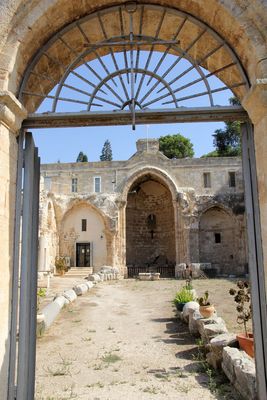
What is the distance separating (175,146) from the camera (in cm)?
5662

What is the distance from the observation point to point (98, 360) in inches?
300

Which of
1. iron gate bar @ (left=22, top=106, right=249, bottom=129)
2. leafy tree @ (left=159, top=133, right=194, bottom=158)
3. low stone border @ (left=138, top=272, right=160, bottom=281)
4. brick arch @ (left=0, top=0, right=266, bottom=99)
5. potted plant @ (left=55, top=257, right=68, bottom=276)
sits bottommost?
low stone border @ (left=138, top=272, right=160, bottom=281)

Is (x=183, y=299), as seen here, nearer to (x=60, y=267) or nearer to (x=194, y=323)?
(x=194, y=323)

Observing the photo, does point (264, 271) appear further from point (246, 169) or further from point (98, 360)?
point (98, 360)

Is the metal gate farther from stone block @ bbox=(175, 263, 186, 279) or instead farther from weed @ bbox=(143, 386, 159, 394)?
stone block @ bbox=(175, 263, 186, 279)

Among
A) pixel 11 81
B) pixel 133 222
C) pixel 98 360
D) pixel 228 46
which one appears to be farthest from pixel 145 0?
pixel 133 222

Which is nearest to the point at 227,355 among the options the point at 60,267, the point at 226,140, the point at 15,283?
the point at 15,283

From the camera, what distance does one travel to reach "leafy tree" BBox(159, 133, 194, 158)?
56250 mm

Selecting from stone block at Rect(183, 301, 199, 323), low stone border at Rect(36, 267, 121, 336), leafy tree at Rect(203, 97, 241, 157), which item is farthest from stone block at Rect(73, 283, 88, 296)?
leafy tree at Rect(203, 97, 241, 157)

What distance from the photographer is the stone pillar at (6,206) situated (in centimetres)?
392

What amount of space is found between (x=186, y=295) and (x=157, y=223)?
24.8 metres

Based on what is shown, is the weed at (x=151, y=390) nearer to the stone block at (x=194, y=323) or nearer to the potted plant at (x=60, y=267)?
the stone block at (x=194, y=323)

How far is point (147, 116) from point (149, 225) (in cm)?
3321

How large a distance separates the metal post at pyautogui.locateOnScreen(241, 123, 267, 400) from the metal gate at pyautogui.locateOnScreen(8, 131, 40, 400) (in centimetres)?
258
